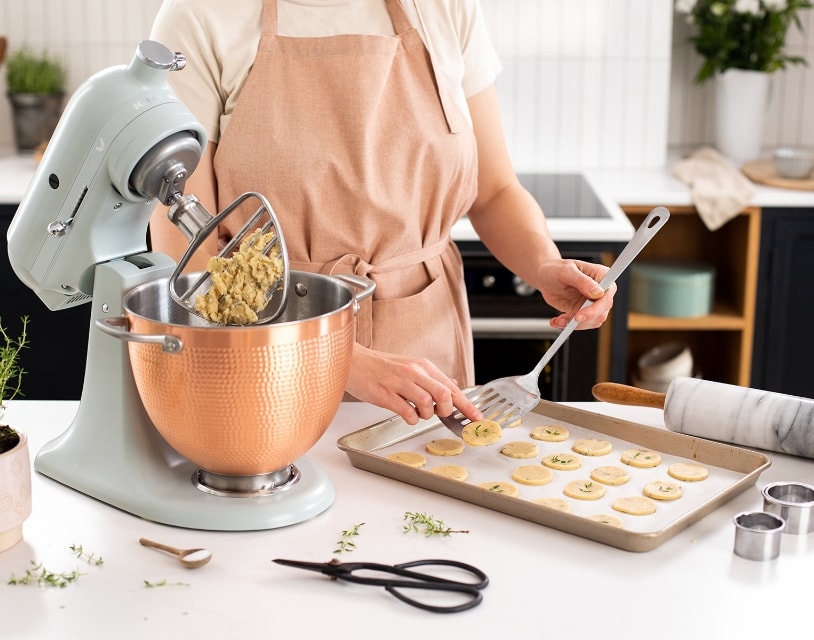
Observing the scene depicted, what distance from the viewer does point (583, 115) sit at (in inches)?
120

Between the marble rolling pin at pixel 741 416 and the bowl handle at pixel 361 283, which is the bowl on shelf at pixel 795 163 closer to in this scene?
the marble rolling pin at pixel 741 416

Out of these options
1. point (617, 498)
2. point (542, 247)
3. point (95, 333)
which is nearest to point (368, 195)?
point (542, 247)

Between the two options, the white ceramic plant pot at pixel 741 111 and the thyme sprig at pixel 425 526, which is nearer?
the thyme sprig at pixel 425 526

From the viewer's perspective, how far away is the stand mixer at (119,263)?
40.7 inches

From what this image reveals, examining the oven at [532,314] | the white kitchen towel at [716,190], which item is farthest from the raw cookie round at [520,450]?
the white kitchen towel at [716,190]

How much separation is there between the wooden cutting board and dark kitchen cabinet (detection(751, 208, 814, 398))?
7cm

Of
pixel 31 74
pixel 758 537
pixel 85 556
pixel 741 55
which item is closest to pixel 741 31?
pixel 741 55

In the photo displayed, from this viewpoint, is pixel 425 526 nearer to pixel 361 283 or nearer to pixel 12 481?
pixel 361 283

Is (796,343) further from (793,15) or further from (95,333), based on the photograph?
(95,333)

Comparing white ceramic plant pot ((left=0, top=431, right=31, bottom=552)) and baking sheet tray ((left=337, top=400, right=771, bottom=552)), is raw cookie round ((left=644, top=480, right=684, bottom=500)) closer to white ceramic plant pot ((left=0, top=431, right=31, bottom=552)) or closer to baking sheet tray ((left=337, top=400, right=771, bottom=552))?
baking sheet tray ((left=337, top=400, right=771, bottom=552))

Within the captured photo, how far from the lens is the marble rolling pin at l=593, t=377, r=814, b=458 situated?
1197 mm

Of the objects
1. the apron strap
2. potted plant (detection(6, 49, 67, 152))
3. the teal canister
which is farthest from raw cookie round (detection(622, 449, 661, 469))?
potted plant (detection(6, 49, 67, 152))

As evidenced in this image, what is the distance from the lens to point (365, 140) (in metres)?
1.53

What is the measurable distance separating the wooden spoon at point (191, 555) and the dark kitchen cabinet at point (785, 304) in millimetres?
2051
